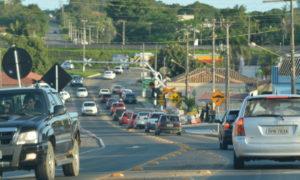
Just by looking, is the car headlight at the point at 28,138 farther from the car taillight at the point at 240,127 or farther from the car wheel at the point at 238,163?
the car wheel at the point at 238,163

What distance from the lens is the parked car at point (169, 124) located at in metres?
60.8

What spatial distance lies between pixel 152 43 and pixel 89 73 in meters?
26.8

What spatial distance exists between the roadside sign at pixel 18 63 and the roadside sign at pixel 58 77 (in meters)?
3.14

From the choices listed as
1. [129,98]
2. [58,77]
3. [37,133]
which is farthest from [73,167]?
[129,98]

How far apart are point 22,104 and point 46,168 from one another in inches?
68.2

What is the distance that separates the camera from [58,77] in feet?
107

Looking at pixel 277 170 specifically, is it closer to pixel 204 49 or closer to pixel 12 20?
pixel 204 49

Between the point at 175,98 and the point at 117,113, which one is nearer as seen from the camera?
the point at 175,98

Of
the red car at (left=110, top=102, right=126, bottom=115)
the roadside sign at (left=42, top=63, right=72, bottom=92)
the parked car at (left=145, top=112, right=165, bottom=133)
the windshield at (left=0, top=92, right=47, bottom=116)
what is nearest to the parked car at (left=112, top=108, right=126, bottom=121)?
the red car at (left=110, top=102, right=126, bottom=115)

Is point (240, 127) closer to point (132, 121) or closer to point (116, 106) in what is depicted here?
point (132, 121)

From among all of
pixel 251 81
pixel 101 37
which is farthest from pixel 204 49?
pixel 251 81

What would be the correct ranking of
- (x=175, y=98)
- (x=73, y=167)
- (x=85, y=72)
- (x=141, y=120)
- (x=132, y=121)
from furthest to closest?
(x=85, y=72)
(x=175, y=98)
(x=132, y=121)
(x=141, y=120)
(x=73, y=167)

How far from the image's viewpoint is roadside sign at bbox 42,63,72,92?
3253 centimetres

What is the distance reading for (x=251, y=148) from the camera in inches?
886
